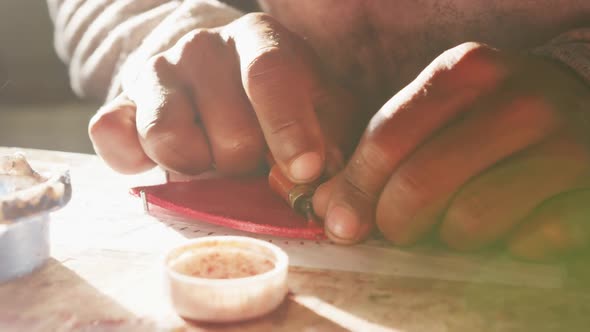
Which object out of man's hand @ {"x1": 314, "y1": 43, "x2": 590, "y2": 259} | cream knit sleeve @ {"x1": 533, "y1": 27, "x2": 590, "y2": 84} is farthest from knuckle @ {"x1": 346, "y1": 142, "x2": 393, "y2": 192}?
cream knit sleeve @ {"x1": 533, "y1": 27, "x2": 590, "y2": 84}

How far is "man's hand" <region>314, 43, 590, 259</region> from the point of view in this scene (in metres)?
0.64

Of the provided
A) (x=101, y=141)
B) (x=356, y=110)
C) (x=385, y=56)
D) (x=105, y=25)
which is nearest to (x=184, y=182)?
(x=101, y=141)

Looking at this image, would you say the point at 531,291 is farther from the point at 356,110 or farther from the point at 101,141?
the point at 101,141

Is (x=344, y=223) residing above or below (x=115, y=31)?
below

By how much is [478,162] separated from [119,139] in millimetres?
497

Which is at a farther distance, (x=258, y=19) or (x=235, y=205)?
(x=258, y=19)

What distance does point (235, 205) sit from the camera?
80 cm

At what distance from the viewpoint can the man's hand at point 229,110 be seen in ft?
2.48

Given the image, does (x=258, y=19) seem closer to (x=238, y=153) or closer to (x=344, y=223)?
(x=238, y=153)

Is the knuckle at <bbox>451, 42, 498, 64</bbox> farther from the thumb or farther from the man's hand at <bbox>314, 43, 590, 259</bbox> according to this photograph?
the thumb

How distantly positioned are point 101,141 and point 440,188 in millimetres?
493

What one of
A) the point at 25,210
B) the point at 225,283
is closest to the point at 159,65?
the point at 25,210

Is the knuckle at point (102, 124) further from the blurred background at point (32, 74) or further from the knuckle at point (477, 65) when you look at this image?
the blurred background at point (32, 74)

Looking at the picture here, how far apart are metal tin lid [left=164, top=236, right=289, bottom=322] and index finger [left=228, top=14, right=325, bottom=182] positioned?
0.55ft
